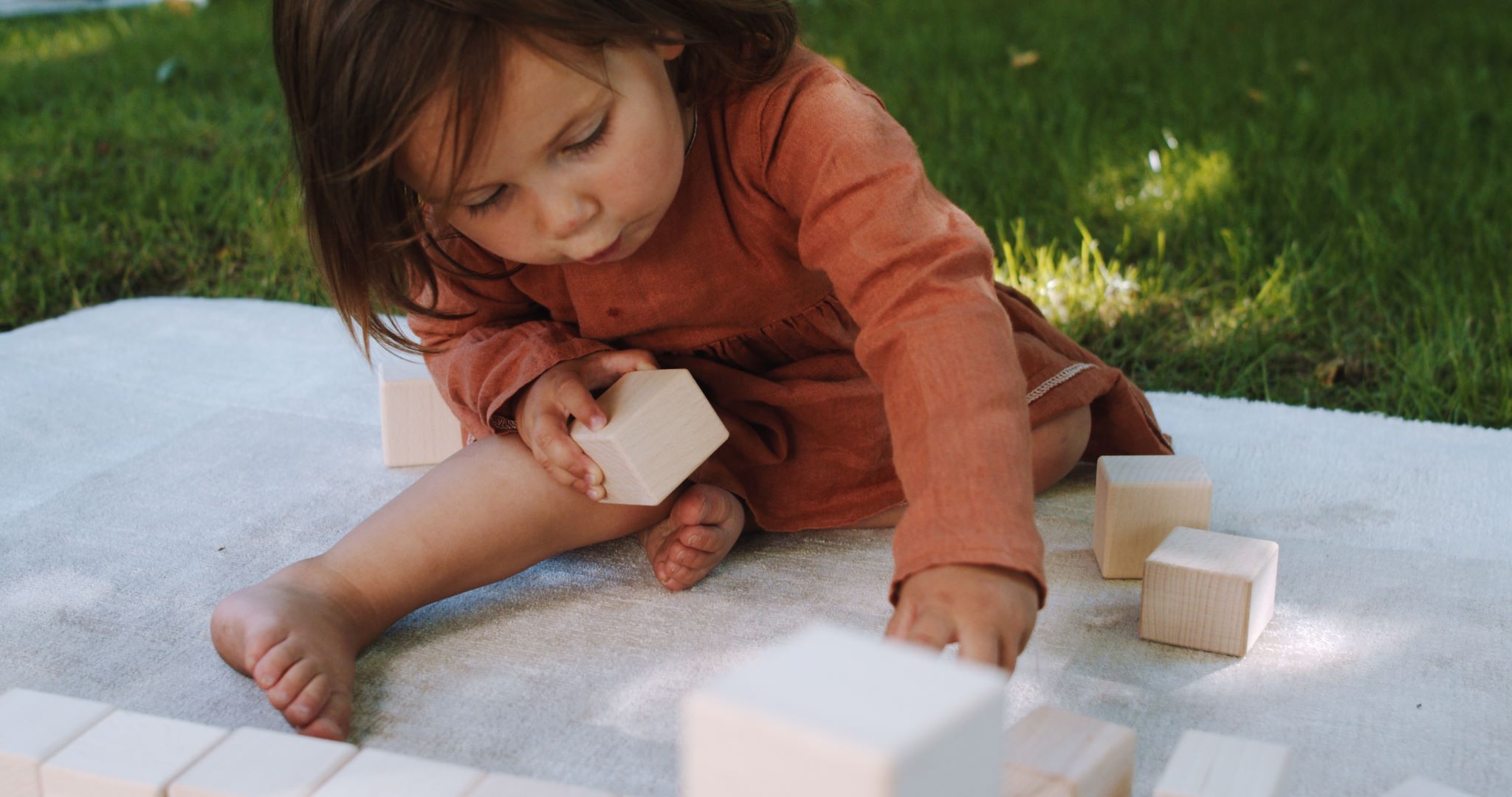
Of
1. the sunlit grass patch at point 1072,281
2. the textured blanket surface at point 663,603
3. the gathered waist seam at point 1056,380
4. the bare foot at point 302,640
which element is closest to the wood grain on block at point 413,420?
the textured blanket surface at point 663,603

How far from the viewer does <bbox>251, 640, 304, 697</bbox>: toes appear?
1025 millimetres

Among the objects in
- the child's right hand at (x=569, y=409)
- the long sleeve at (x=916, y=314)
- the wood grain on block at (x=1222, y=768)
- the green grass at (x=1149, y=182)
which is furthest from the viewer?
the green grass at (x=1149, y=182)

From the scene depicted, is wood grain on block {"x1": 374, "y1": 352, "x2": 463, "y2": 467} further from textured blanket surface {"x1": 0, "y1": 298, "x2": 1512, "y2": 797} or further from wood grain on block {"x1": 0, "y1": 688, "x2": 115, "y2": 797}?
wood grain on block {"x1": 0, "y1": 688, "x2": 115, "y2": 797}

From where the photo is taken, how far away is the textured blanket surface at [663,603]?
101 centimetres

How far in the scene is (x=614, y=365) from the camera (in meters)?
1.28

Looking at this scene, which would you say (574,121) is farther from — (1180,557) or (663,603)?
(1180,557)

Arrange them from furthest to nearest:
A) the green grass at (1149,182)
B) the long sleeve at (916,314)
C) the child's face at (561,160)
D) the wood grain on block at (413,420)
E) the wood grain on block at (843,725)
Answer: the green grass at (1149,182) < the wood grain on block at (413,420) < the child's face at (561,160) < the long sleeve at (916,314) < the wood grain on block at (843,725)

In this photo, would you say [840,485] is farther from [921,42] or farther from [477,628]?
[921,42]

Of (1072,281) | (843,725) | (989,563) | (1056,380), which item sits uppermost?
(843,725)

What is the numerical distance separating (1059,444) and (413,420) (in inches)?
26.8

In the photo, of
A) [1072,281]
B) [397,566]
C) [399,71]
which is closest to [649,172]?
[399,71]

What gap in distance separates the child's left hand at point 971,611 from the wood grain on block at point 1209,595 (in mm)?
297

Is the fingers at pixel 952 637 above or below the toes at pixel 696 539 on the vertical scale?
above

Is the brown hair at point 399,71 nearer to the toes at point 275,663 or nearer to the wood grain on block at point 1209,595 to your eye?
the toes at point 275,663
